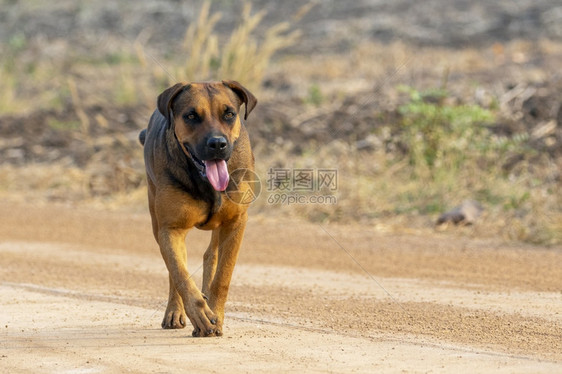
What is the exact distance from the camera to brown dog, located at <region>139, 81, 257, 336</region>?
600 centimetres

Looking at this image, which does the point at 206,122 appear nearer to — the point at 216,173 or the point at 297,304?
the point at 216,173

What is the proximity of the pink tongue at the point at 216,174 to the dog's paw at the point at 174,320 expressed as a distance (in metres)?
1.10

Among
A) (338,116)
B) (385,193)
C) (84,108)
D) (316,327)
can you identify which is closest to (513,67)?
(338,116)

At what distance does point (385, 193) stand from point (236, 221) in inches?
263

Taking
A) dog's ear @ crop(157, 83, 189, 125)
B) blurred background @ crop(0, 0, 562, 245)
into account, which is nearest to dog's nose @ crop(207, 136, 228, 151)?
dog's ear @ crop(157, 83, 189, 125)

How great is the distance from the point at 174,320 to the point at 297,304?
1.19m

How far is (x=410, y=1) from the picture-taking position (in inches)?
993

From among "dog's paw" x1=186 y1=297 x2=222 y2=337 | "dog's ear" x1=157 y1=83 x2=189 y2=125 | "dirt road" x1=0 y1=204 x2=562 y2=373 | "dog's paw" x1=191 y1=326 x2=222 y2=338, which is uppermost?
"dog's ear" x1=157 y1=83 x2=189 y2=125

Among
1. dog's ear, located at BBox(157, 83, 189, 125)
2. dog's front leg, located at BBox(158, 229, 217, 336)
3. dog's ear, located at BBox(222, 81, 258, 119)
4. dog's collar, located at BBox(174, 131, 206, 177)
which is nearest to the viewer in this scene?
dog's front leg, located at BBox(158, 229, 217, 336)

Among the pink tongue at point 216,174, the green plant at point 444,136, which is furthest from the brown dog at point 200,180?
the green plant at point 444,136

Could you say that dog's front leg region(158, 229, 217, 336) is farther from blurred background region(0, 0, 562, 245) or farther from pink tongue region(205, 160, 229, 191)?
blurred background region(0, 0, 562, 245)

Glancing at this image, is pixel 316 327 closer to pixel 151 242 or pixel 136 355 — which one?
pixel 136 355

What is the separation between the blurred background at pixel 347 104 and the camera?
12.7 m

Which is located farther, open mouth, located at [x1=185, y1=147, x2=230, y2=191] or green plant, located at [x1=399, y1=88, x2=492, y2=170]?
green plant, located at [x1=399, y1=88, x2=492, y2=170]
